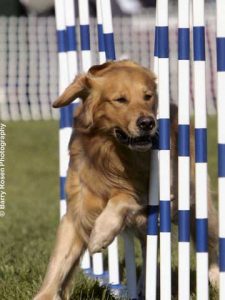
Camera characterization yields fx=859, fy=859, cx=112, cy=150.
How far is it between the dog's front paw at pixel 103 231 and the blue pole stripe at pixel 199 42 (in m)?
0.96

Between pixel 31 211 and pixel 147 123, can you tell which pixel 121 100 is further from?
pixel 31 211

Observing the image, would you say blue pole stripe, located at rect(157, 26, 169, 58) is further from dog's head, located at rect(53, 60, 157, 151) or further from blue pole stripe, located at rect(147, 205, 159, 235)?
blue pole stripe, located at rect(147, 205, 159, 235)

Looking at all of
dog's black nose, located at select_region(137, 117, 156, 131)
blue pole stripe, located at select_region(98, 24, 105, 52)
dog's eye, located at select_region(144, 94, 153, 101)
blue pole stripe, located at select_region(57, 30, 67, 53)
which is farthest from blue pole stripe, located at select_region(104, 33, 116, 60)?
dog's black nose, located at select_region(137, 117, 156, 131)

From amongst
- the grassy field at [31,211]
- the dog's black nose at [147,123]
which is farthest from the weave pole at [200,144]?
the grassy field at [31,211]

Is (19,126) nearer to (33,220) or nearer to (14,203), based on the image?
(14,203)

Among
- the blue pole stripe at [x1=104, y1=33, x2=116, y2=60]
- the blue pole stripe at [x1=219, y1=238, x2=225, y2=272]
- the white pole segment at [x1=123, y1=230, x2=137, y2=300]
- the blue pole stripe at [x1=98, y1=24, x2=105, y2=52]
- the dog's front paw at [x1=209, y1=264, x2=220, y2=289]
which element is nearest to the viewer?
the blue pole stripe at [x1=219, y1=238, x2=225, y2=272]

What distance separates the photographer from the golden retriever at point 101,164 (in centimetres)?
450

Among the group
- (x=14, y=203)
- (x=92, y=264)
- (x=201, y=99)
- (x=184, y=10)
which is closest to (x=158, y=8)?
(x=184, y=10)

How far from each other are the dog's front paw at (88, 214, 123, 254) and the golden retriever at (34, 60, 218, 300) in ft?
0.06

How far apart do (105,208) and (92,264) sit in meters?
1.55

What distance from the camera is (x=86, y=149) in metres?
4.76

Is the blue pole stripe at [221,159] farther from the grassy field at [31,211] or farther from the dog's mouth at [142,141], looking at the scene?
the grassy field at [31,211]

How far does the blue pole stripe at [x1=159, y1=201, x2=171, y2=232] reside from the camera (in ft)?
13.7

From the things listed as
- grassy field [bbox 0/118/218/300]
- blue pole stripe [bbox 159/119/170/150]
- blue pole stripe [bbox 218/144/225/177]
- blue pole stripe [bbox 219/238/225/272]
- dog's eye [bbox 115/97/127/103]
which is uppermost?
dog's eye [bbox 115/97/127/103]
